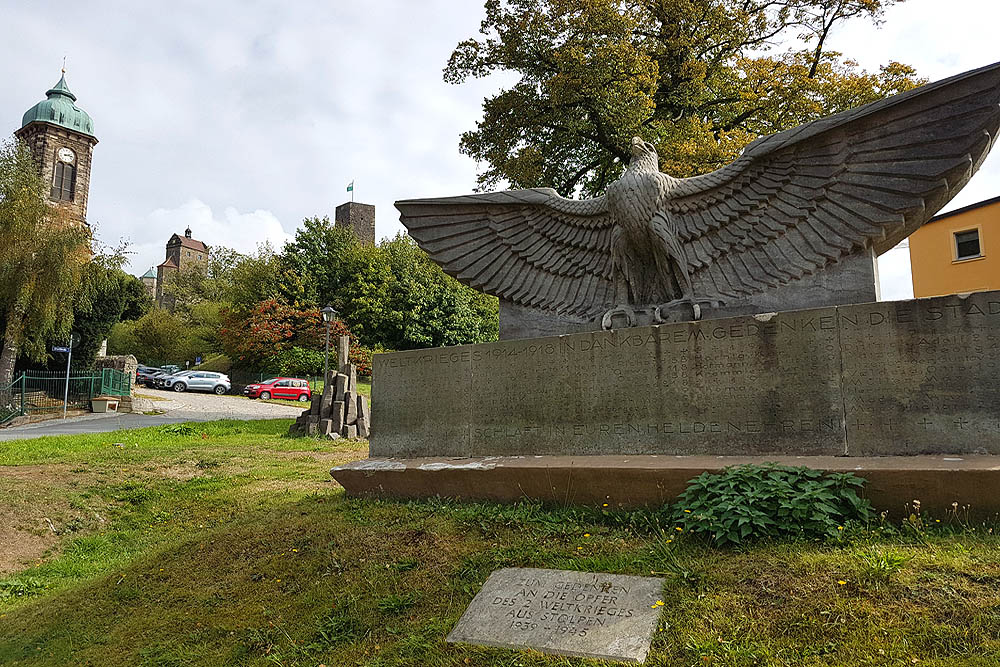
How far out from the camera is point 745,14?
15594 mm

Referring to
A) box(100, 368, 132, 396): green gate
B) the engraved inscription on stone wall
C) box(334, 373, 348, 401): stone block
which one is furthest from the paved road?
the engraved inscription on stone wall

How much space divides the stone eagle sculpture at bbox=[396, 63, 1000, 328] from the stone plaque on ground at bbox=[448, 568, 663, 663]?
2864 millimetres

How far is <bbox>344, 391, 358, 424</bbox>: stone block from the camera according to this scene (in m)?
17.2

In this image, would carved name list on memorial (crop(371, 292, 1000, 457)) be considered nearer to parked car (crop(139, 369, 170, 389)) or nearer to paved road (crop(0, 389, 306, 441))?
paved road (crop(0, 389, 306, 441))

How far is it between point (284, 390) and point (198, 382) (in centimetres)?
626

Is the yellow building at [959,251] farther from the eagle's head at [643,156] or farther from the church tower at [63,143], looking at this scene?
the church tower at [63,143]

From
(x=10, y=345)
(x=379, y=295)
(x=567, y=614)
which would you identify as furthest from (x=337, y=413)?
(x=379, y=295)

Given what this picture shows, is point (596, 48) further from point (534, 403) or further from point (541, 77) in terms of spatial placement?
point (534, 403)

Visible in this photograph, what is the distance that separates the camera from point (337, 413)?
1691cm

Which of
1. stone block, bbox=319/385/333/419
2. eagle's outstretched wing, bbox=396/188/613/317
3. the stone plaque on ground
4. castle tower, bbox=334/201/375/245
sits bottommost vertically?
the stone plaque on ground

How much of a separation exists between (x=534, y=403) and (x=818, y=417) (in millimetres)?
2261

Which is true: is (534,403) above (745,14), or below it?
below

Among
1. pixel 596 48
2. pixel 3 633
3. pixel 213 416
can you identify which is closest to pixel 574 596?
pixel 3 633

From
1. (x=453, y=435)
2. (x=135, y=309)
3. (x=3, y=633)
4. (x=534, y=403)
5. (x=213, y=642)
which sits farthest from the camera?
(x=135, y=309)
